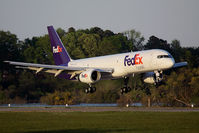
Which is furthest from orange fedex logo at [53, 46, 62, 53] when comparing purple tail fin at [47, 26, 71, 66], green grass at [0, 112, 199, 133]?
green grass at [0, 112, 199, 133]

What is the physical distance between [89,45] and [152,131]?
70.5 metres

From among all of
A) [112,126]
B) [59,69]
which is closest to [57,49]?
[59,69]

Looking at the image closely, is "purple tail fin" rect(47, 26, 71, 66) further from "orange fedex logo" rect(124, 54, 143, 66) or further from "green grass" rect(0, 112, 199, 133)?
"green grass" rect(0, 112, 199, 133)

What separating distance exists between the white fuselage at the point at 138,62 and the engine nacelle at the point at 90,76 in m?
1.11

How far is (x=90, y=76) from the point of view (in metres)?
47.2

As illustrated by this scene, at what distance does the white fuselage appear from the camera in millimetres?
44188

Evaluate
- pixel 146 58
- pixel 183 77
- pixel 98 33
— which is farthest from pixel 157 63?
pixel 98 33

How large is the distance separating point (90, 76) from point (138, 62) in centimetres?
539

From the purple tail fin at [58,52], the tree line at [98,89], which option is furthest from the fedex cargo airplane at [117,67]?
the tree line at [98,89]

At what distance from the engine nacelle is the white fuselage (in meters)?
1.11

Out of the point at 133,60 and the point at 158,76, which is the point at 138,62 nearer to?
the point at 133,60

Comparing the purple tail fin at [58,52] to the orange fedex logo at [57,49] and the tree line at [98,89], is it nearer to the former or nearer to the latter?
the orange fedex logo at [57,49]

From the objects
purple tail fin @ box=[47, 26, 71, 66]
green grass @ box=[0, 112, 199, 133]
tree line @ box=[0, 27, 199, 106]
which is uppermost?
purple tail fin @ box=[47, 26, 71, 66]

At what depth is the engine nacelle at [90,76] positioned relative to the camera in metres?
47.4
